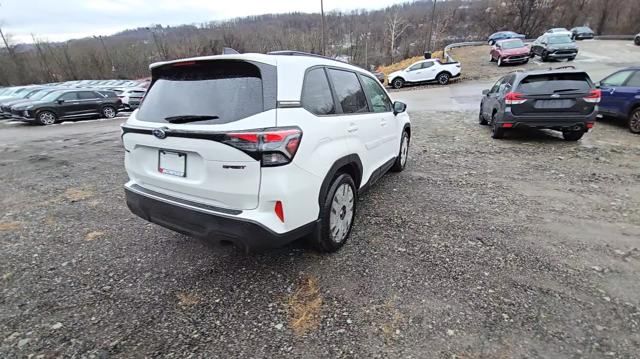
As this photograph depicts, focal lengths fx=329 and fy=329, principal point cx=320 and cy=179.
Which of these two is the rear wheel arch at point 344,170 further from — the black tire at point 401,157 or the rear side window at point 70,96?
the rear side window at point 70,96

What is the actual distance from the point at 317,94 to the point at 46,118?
1702cm

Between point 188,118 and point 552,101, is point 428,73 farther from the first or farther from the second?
point 188,118

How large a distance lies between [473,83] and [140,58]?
5468 centimetres

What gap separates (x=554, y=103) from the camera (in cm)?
668

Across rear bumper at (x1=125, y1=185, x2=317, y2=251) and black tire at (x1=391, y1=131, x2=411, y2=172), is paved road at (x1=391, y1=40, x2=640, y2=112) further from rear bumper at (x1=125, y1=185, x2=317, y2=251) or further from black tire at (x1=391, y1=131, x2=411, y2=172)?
rear bumper at (x1=125, y1=185, x2=317, y2=251)

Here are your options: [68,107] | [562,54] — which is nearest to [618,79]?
[562,54]

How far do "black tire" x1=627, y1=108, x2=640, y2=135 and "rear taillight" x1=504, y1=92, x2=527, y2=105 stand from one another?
135 inches

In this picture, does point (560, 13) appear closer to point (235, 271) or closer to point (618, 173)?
point (618, 173)

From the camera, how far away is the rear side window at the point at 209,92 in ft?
7.73

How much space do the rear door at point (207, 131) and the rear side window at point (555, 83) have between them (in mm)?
6554

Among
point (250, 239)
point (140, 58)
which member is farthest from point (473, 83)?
point (140, 58)

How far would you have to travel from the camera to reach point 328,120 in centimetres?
283

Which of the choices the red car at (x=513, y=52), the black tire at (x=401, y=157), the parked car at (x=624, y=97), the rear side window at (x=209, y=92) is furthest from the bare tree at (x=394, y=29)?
the rear side window at (x=209, y=92)

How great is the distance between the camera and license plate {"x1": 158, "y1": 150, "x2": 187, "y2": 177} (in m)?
2.47
